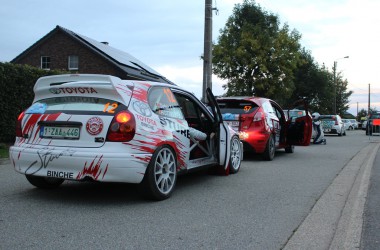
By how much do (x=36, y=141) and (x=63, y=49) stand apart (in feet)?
90.5

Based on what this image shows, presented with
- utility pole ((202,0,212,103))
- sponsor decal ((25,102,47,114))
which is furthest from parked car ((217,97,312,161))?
sponsor decal ((25,102,47,114))

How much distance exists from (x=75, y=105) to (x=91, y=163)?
807 mm

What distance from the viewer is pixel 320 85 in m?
51.3

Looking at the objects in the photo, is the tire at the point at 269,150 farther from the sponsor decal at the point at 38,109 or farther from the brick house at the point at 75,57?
the brick house at the point at 75,57

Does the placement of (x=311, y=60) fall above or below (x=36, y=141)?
above

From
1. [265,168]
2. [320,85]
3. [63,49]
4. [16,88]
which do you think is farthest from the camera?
[320,85]

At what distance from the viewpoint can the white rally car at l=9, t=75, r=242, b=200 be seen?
4656 mm

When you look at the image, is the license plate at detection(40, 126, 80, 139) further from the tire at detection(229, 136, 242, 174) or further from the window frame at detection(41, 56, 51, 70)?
the window frame at detection(41, 56, 51, 70)

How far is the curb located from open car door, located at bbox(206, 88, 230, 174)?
166cm

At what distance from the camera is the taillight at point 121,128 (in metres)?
4.69

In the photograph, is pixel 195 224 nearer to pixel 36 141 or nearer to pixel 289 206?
pixel 289 206

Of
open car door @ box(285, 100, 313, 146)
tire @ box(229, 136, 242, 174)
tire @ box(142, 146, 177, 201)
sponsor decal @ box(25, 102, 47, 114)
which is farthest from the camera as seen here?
open car door @ box(285, 100, 313, 146)

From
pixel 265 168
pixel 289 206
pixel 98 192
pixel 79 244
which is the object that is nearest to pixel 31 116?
pixel 98 192

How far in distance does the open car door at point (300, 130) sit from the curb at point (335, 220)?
3.14 m
